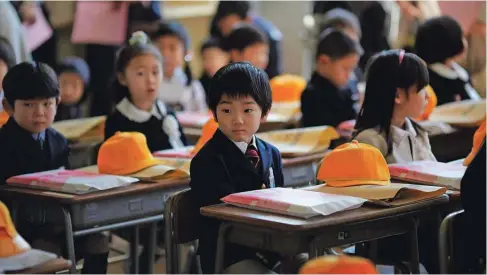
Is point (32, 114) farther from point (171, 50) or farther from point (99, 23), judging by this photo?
point (99, 23)

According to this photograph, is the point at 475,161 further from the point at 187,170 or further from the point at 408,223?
the point at 187,170

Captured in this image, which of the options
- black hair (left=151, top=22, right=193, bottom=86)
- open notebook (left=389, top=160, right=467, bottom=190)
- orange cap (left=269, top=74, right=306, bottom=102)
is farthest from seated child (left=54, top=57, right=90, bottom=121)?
open notebook (left=389, top=160, right=467, bottom=190)

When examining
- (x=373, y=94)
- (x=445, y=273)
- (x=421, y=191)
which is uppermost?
(x=373, y=94)

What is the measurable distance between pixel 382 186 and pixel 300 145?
115cm

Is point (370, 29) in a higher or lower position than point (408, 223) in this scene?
higher

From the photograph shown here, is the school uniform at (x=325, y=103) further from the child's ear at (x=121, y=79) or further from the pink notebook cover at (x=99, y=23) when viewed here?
the pink notebook cover at (x=99, y=23)

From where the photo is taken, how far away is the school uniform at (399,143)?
3441mm

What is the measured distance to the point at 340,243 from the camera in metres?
2.63

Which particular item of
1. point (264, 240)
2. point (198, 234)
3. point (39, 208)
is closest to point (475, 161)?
point (264, 240)

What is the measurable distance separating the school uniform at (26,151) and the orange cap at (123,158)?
259 millimetres

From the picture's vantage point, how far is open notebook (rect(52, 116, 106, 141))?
4.43m

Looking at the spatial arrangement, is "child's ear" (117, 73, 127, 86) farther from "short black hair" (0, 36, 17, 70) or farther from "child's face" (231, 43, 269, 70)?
"child's face" (231, 43, 269, 70)

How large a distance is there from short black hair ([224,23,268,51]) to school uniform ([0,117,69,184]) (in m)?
2.32

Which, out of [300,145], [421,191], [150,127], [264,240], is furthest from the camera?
[150,127]
